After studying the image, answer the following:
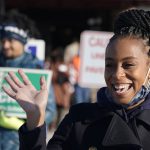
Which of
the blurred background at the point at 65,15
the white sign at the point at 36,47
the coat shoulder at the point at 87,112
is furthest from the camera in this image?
the blurred background at the point at 65,15

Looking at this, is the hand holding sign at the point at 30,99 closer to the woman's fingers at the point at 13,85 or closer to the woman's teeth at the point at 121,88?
the woman's fingers at the point at 13,85

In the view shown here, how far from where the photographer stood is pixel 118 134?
8.47 feet

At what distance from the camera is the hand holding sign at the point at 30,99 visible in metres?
2.54

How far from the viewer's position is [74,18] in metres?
19.9

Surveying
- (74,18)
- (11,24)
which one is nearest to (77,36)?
(74,18)

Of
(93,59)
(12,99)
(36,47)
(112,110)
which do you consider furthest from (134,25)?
(93,59)

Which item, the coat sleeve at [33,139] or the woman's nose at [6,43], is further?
the woman's nose at [6,43]

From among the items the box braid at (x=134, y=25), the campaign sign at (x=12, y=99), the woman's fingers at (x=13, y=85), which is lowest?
the campaign sign at (x=12, y=99)

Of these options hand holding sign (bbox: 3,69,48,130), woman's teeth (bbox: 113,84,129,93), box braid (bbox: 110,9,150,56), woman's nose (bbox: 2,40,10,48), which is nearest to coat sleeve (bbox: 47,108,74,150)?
hand holding sign (bbox: 3,69,48,130)

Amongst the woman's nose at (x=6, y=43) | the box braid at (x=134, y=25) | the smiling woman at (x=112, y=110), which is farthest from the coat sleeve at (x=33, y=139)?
the woman's nose at (x=6, y=43)

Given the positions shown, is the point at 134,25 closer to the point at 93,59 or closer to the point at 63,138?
the point at 63,138

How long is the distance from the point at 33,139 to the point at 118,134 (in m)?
0.34

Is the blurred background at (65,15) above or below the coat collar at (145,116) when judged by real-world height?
above

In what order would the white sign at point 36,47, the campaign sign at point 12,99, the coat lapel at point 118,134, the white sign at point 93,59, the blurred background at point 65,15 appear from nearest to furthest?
the coat lapel at point 118,134 < the campaign sign at point 12,99 < the white sign at point 36,47 < the white sign at point 93,59 < the blurred background at point 65,15
